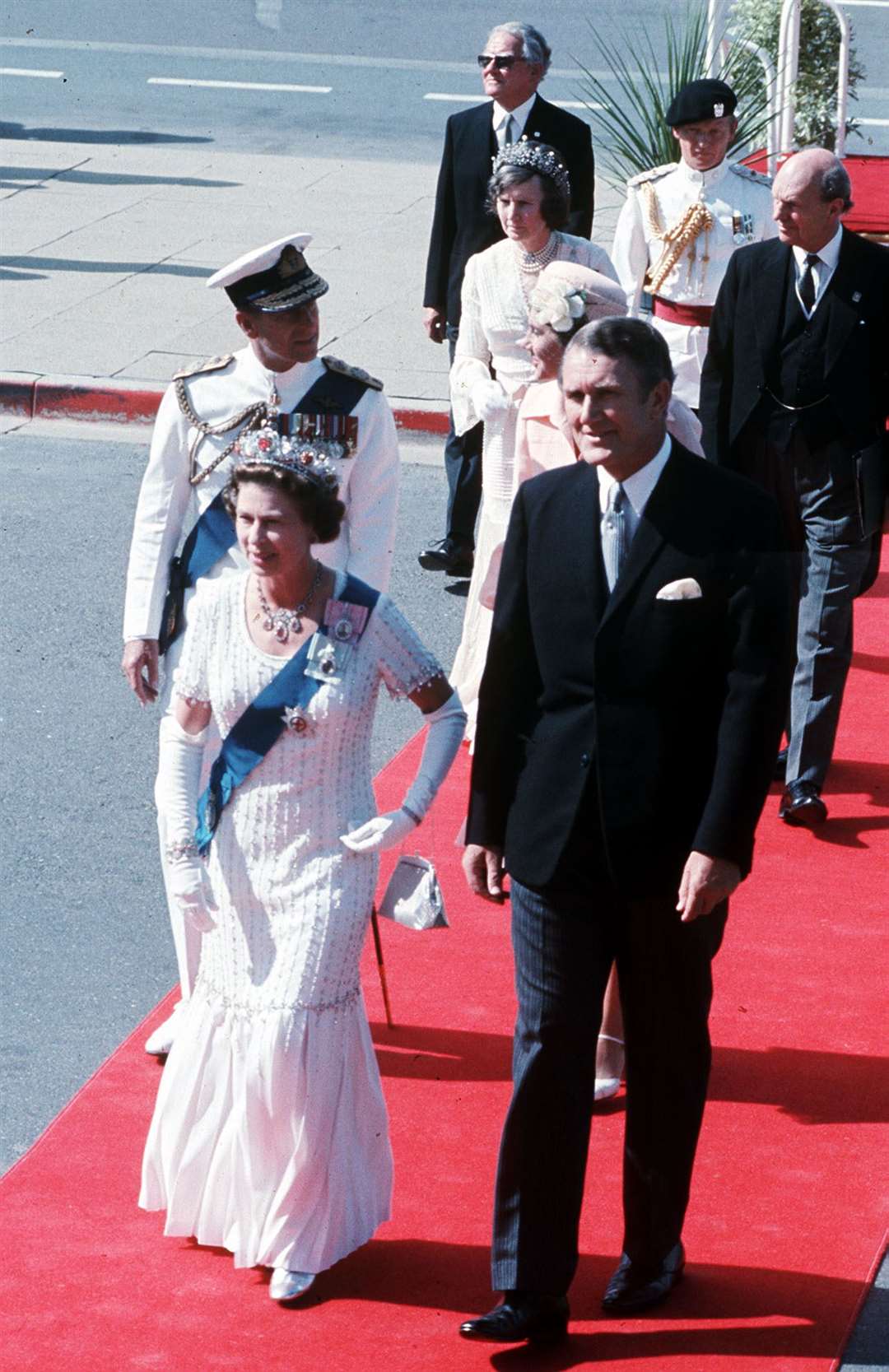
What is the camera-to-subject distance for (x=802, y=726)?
7598mm

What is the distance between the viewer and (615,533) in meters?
4.45

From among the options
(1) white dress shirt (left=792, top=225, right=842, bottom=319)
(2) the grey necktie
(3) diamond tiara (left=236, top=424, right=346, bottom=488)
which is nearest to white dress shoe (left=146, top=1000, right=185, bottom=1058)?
(3) diamond tiara (left=236, top=424, right=346, bottom=488)

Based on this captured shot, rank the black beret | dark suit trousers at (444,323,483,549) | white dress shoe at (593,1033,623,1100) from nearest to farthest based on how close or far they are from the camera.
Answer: white dress shoe at (593,1033,623,1100)
the black beret
dark suit trousers at (444,323,483,549)

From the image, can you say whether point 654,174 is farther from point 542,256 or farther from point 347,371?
point 347,371

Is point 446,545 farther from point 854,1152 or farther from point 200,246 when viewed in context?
point 200,246

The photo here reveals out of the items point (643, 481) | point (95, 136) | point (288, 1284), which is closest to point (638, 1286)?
point (288, 1284)

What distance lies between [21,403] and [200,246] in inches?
126

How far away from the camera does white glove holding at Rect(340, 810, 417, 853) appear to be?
466 cm

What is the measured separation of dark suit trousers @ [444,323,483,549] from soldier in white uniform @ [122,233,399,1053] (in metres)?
4.04

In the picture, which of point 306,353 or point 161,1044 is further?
point 161,1044

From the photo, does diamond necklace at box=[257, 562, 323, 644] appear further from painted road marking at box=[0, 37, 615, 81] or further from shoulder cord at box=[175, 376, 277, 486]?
painted road marking at box=[0, 37, 615, 81]

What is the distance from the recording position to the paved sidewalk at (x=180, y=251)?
12930 mm

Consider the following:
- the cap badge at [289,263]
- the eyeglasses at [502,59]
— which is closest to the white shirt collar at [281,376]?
the cap badge at [289,263]

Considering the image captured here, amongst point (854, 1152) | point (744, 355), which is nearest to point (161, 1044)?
point (854, 1152)
